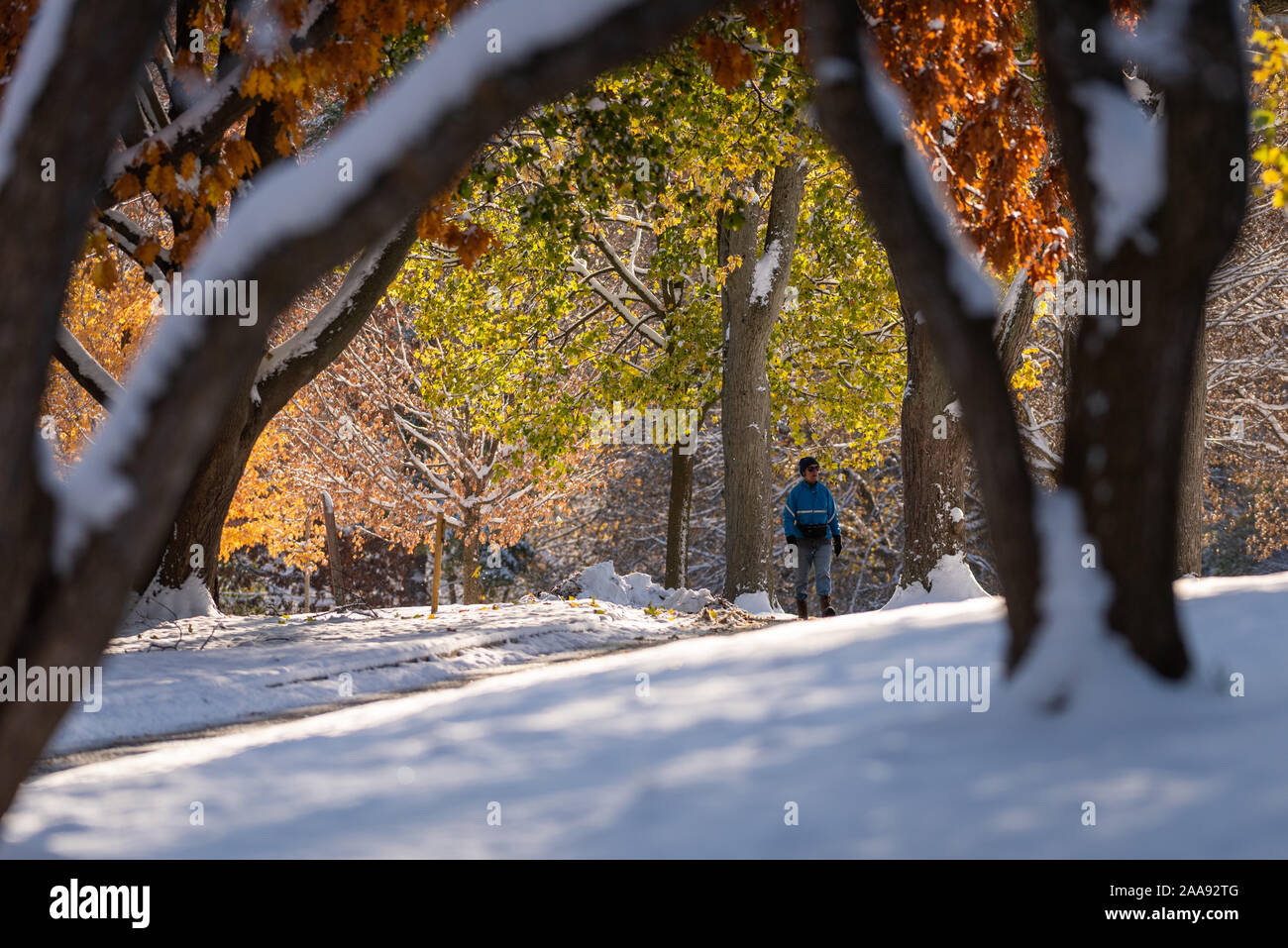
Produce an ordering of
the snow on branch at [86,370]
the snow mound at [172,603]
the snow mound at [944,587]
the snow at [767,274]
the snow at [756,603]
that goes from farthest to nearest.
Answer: the snow at [767,274] → the snow at [756,603] → the snow mound at [944,587] → the snow mound at [172,603] → the snow on branch at [86,370]

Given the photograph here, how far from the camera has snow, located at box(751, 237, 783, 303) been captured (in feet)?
58.1

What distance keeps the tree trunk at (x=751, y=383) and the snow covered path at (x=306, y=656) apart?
341cm

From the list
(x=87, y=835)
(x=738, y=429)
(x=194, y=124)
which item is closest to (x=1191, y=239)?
(x=87, y=835)

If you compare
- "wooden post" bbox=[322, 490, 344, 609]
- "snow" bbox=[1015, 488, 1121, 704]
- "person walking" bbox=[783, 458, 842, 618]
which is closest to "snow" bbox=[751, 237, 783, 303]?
"person walking" bbox=[783, 458, 842, 618]

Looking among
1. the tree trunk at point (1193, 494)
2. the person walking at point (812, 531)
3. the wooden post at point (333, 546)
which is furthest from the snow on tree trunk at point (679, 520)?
the wooden post at point (333, 546)

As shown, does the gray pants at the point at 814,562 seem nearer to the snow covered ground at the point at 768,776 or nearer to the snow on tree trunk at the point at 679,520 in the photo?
the snow on tree trunk at the point at 679,520

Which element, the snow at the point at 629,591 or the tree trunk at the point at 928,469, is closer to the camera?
the tree trunk at the point at 928,469

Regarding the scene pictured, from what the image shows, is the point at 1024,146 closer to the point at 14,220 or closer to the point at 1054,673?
the point at 1054,673

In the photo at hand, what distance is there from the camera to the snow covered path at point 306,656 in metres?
7.72

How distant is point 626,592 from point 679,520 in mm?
5002

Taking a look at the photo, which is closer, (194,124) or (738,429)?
(194,124)
